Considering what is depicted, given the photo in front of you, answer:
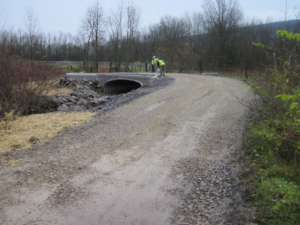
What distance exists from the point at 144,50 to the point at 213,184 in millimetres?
55854

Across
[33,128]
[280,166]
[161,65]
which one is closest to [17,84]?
[33,128]

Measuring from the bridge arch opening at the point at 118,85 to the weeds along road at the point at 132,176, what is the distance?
75.8 ft

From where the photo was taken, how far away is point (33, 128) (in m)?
8.02

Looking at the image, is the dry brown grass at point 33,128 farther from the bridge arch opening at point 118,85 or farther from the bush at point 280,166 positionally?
the bridge arch opening at point 118,85

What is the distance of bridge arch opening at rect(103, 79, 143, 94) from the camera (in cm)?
3124

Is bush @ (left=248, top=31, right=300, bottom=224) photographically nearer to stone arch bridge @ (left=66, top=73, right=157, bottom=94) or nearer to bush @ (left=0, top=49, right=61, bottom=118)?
bush @ (left=0, top=49, right=61, bottom=118)

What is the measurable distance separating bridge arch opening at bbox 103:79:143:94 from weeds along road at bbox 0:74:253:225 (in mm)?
23102

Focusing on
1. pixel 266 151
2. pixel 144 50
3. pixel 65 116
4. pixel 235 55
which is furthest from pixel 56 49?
pixel 266 151

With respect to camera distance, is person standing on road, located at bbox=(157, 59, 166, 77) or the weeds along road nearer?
the weeds along road

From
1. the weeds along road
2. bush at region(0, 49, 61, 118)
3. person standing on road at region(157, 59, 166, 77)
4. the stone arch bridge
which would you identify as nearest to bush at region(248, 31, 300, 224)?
the weeds along road

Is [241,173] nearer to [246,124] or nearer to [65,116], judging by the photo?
[246,124]

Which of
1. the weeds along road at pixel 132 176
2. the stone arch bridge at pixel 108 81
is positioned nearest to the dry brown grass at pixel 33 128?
the weeds along road at pixel 132 176

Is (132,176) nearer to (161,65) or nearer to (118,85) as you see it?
(161,65)

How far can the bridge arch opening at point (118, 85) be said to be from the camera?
103ft
